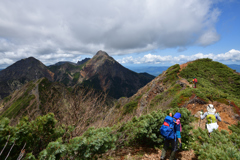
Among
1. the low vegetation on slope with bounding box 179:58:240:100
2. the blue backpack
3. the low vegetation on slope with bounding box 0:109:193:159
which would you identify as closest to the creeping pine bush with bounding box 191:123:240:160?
the blue backpack

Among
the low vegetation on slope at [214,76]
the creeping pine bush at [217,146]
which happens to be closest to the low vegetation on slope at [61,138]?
the creeping pine bush at [217,146]

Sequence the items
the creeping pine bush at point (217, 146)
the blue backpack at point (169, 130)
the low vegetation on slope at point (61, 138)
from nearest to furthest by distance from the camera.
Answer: the creeping pine bush at point (217, 146) < the low vegetation on slope at point (61, 138) < the blue backpack at point (169, 130)

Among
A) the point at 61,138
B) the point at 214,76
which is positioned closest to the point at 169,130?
the point at 61,138

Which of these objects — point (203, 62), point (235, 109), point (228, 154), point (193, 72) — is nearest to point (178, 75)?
point (193, 72)

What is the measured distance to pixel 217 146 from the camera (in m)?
3.44

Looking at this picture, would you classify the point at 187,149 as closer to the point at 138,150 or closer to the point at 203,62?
the point at 138,150

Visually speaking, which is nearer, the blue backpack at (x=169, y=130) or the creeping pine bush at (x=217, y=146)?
the creeping pine bush at (x=217, y=146)

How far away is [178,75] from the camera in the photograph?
2575 cm

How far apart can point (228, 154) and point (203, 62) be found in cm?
3346

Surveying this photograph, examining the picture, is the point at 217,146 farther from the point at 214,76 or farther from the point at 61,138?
the point at 214,76

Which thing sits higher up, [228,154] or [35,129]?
[35,129]

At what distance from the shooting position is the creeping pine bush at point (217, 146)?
291 centimetres

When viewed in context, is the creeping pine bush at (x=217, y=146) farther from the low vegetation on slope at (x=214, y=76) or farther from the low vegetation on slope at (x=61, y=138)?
the low vegetation on slope at (x=214, y=76)

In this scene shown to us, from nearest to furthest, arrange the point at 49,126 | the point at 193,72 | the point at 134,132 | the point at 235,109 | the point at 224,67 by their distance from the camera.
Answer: the point at 49,126 < the point at 134,132 < the point at 235,109 < the point at 193,72 < the point at 224,67
